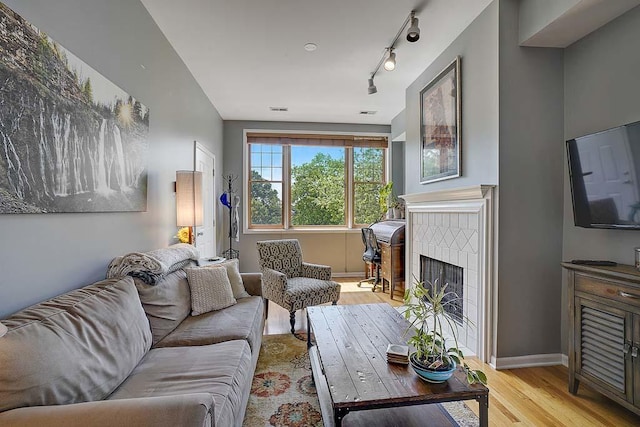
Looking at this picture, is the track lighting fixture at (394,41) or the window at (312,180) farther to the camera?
the window at (312,180)

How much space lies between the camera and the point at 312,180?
241 inches

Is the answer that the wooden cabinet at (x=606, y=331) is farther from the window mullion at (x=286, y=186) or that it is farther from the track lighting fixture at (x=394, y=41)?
the window mullion at (x=286, y=186)

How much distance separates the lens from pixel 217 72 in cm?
384

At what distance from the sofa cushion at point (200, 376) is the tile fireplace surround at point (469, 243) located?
1.75 meters

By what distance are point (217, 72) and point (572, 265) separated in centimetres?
385

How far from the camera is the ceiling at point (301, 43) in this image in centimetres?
261

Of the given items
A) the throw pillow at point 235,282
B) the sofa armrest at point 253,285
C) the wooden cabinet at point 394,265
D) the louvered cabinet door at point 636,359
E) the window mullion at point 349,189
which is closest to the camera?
the louvered cabinet door at point 636,359

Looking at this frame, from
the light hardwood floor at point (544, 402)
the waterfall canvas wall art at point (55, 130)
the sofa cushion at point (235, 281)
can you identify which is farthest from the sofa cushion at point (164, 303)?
the light hardwood floor at point (544, 402)

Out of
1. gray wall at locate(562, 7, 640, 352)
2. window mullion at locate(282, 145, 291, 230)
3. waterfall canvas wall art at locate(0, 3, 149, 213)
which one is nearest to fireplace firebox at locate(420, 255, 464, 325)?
gray wall at locate(562, 7, 640, 352)

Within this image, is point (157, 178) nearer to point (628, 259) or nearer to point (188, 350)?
point (188, 350)

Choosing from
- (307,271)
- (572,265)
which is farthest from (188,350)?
(572,265)

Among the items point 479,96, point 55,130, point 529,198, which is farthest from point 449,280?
point 55,130

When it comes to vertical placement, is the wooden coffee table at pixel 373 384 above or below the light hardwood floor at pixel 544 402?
above

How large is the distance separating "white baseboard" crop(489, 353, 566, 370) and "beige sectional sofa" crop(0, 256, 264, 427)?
190cm
